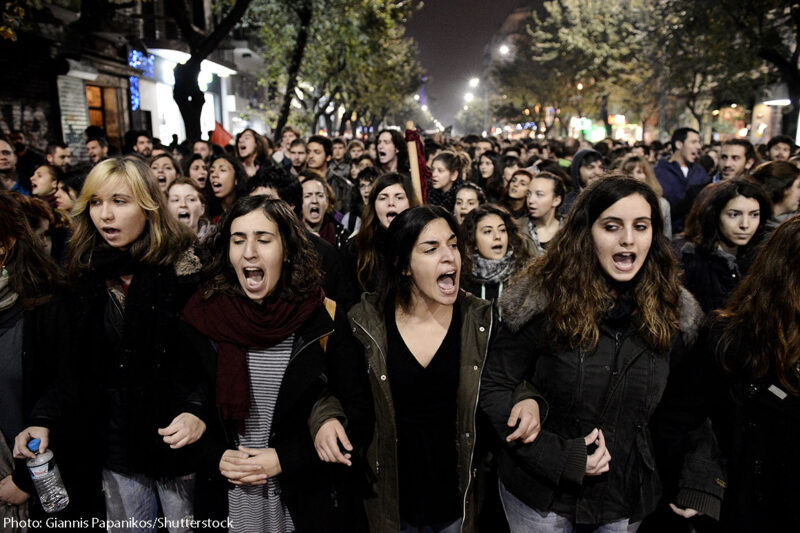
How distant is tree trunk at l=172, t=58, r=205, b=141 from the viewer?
39.3 ft

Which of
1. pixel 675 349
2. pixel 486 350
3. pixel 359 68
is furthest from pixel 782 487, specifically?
pixel 359 68

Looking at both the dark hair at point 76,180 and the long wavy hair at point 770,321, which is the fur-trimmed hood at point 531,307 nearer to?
the long wavy hair at point 770,321

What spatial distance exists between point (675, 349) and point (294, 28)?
19812 mm

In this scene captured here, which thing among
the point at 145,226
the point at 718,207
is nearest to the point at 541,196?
the point at 718,207

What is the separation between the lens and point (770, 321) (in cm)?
212

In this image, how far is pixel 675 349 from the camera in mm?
2340

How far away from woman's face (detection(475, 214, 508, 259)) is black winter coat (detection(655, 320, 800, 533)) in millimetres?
2016

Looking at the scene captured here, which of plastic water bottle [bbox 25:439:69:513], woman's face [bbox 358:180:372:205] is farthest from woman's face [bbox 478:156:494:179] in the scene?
plastic water bottle [bbox 25:439:69:513]

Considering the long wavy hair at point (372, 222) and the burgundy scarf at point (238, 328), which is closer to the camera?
the burgundy scarf at point (238, 328)

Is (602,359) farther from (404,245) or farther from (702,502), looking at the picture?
(404,245)

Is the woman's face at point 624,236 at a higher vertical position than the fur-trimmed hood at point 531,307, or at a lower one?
higher

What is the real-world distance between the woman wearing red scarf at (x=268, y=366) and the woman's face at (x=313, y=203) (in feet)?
7.76

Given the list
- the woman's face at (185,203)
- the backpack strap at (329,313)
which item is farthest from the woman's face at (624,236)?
the woman's face at (185,203)

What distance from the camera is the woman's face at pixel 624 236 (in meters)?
2.31
